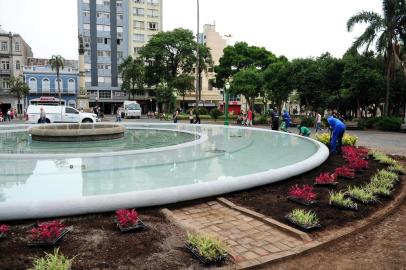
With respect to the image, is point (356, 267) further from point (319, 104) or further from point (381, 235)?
point (319, 104)

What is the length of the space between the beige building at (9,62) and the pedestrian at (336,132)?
62.2 m

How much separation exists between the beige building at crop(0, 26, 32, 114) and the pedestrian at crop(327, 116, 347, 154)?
62242 millimetres

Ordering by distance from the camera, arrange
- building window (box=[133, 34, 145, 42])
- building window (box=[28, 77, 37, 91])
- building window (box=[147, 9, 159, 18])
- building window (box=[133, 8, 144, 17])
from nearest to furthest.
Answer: building window (box=[28, 77, 37, 91])
building window (box=[133, 8, 144, 17])
building window (box=[133, 34, 145, 42])
building window (box=[147, 9, 159, 18])

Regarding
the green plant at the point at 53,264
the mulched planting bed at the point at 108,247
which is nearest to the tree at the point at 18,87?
the mulched planting bed at the point at 108,247

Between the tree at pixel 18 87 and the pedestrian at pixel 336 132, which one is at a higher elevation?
the tree at pixel 18 87

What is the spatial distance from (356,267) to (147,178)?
182 inches

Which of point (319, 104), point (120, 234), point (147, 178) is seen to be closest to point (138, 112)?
point (319, 104)

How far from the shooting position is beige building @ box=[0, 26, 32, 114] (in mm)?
60881

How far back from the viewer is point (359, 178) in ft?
26.5

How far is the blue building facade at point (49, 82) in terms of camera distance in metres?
61.6

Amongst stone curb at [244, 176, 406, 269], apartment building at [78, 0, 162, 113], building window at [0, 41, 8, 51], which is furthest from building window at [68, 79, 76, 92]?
stone curb at [244, 176, 406, 269]

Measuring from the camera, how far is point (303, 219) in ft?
16.4

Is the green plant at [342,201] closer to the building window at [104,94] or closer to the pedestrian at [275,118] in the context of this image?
the pedestrian at [275,118]

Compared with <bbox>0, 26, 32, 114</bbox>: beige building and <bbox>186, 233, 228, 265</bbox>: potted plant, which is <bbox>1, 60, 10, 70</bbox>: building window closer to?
<bbox>0, 26, 32, 114</bbox>: beige building
